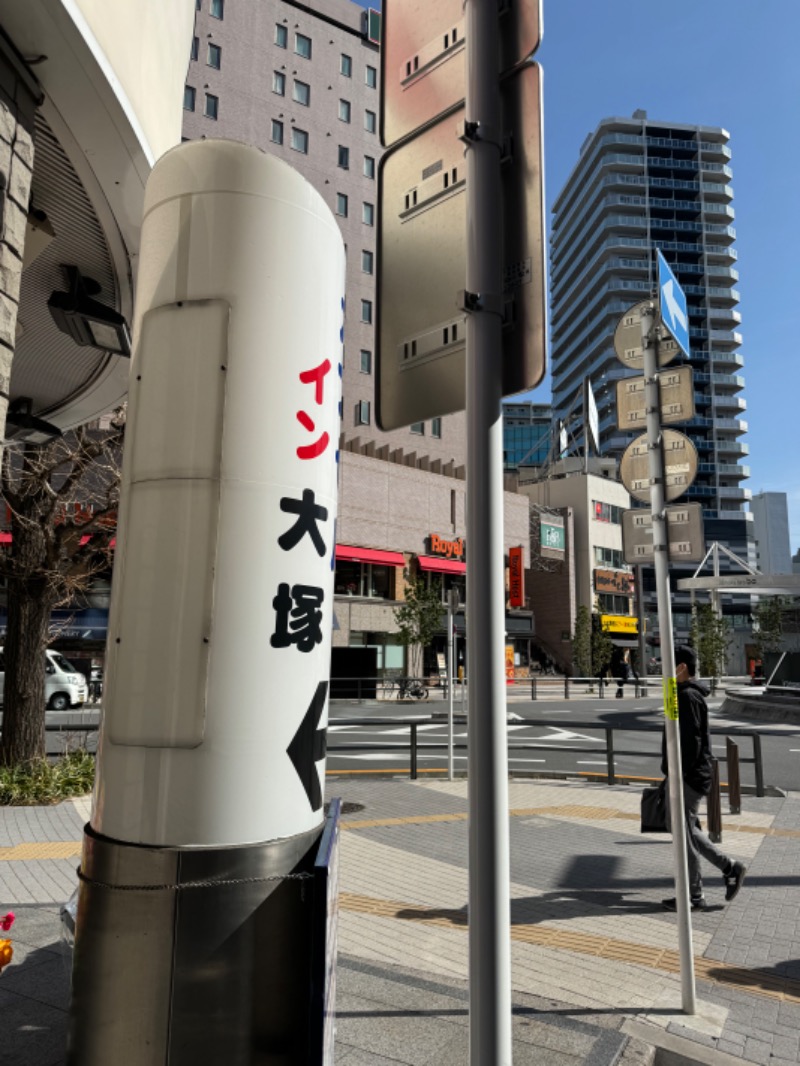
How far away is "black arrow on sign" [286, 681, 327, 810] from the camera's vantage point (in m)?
3.03

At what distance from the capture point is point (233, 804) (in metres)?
2.84

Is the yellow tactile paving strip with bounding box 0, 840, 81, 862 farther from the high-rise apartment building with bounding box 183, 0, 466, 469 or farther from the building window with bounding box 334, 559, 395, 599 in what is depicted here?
the high-rise apartment building with bounding box 183, 0, 466, 469

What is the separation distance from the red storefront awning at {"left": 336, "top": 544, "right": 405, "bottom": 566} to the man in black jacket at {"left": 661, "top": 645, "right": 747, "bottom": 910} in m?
31.9

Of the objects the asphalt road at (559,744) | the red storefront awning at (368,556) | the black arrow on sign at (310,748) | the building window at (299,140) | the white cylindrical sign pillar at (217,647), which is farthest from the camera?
the building window at (299,140)

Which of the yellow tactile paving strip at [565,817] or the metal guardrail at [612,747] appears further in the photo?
the metal guardrail at [612,747]

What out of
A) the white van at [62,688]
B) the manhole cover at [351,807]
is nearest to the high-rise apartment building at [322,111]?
the white van at [62,688]

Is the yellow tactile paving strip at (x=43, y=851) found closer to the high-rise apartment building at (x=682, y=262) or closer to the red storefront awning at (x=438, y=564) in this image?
the red storefront awning at (x=438, y=564)

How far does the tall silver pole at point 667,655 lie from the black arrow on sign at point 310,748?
185cm

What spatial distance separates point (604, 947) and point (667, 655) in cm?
205

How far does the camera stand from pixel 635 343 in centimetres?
527

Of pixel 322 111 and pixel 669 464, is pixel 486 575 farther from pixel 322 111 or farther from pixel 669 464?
pixel 322 111

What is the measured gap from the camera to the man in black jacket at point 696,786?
584 cm

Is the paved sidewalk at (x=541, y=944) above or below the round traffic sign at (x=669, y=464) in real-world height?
below

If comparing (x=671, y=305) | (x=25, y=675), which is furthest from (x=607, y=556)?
(x=671, y=305)
